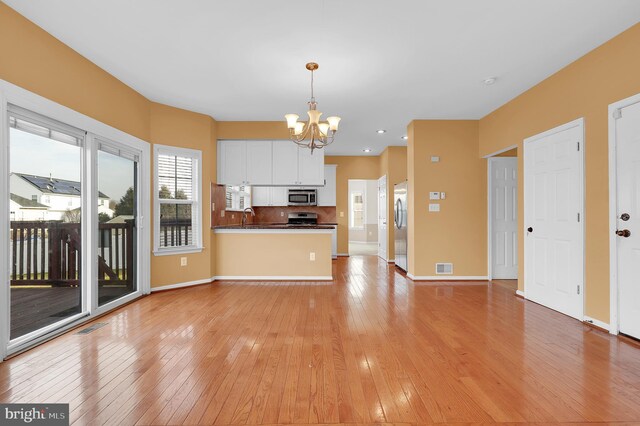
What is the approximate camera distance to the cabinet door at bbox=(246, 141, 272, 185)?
5.51 m

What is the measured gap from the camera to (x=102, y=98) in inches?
139

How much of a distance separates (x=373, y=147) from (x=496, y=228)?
11.0ft

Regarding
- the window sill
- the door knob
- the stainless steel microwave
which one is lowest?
the window sill

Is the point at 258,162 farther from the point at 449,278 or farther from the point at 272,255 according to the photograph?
the point at 449,278

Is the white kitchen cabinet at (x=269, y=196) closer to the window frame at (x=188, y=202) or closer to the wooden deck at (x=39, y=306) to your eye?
the window frame at (x=188, y=202)

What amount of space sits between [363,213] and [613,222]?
8.84m

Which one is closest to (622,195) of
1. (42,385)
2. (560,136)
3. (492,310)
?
(560,136)

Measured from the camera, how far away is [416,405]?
180cm

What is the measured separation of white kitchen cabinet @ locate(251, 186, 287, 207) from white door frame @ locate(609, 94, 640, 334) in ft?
18.9

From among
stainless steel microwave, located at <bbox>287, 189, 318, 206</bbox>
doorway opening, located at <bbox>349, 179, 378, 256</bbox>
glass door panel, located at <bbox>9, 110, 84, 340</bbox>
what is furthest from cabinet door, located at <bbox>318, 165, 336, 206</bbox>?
glass door panel, located at <bbox>9, 110, 84, 340</bbox>

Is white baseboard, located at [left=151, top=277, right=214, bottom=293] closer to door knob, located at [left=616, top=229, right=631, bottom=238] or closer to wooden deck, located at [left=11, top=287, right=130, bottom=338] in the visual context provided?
wooden deck, located at [left=11, top=287, right=130, bottom=338]

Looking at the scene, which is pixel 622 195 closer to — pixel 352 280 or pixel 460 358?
pixel 460 358

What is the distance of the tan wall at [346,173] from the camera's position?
8328 mm

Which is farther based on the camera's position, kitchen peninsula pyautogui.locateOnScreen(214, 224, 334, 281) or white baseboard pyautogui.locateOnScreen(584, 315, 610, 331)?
kitchen peninsula pyautogui.locateOnScreen(214, 224, 334, 281)
